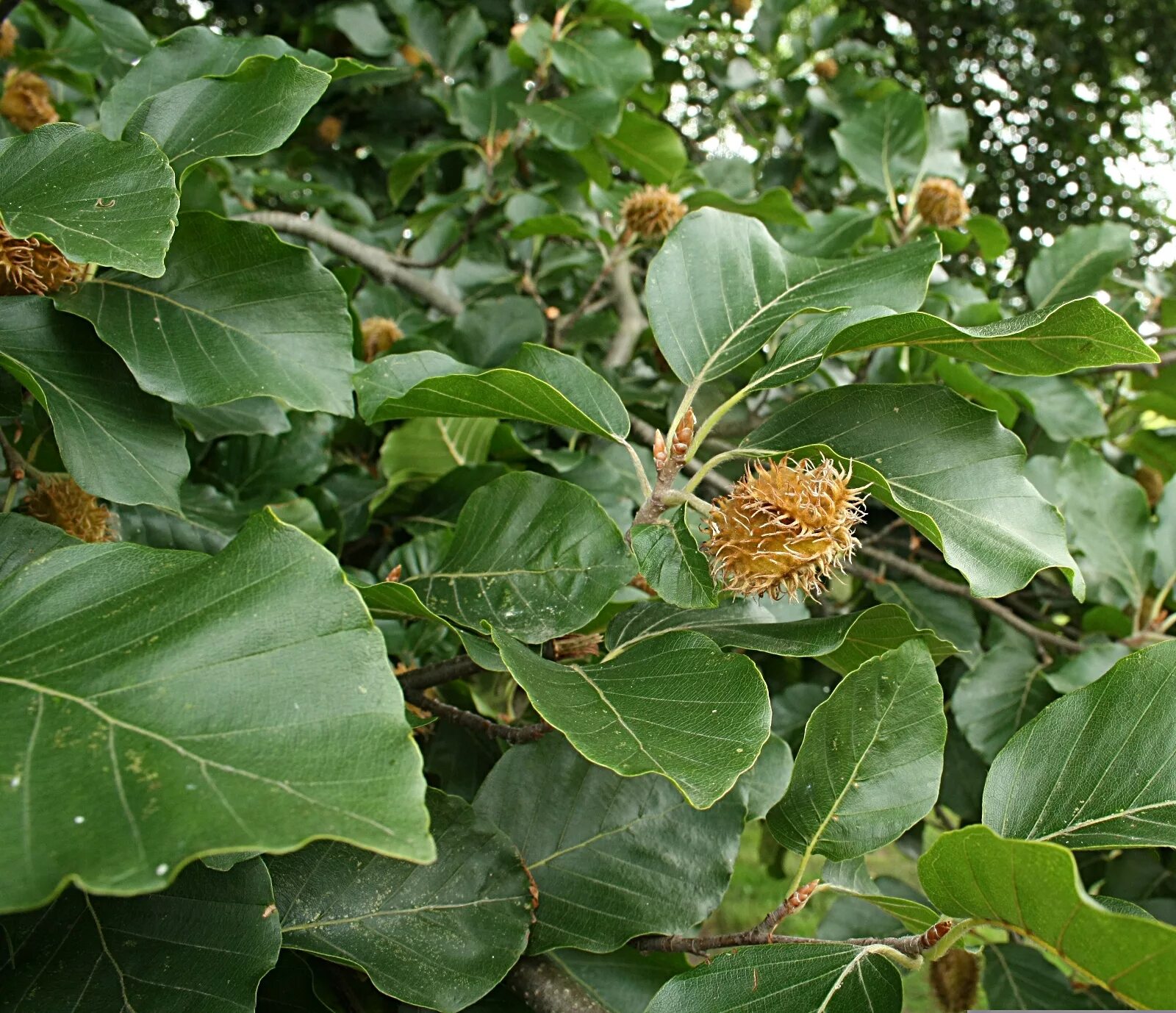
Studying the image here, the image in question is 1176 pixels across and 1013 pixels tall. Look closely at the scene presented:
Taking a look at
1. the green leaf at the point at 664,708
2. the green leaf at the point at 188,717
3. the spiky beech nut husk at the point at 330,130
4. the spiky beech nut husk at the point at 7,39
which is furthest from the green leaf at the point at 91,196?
the spiky beech nut husk at the point at 330,130

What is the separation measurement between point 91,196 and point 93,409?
168 millimetres

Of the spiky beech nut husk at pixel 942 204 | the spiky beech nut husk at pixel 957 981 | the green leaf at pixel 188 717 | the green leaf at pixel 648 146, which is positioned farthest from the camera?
the spiky beech nut husk at pixel 942 204

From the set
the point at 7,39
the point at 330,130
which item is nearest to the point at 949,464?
the point at 7,39

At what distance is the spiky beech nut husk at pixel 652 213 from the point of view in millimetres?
1349

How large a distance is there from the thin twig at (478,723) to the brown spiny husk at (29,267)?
1.50ft

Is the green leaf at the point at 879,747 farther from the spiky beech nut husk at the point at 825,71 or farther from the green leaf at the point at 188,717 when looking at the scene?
the spiky beech nut husk at the point at 825,71

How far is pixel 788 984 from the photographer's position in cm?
61

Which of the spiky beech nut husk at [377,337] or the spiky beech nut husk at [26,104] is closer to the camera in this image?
the spiky beech nut husk at [377,337]

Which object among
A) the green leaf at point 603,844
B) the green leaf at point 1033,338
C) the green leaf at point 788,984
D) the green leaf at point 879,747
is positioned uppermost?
the green leaf at point 1033,338

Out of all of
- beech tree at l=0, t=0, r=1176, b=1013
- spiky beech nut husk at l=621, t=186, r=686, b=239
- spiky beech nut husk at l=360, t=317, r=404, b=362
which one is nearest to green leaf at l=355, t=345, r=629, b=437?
beech tree at l=0, t=0, r=1176, b=1013

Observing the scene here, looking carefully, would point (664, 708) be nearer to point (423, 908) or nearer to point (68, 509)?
point (423, 908)

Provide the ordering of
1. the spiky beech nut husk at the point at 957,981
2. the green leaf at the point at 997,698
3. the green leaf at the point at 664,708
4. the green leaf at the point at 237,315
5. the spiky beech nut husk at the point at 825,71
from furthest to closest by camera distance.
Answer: the spiky beech nut husk at the point at 825,71
the spiky beech nut husk at the point at 957,981
the green leaf at the point at 997,698
the green leaf at the point at 237,315
the green leaf at the point at 664,708

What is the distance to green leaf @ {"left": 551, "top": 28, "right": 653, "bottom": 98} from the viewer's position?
1627 mm

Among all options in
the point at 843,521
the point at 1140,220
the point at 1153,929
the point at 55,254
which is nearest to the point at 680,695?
the point at 843,521
